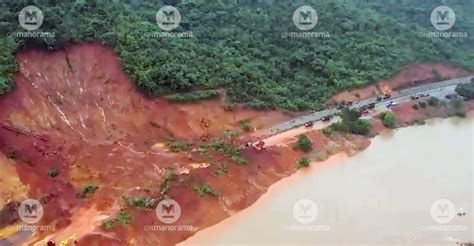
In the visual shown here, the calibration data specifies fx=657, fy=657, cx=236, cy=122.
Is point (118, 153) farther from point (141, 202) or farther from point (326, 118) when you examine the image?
point (326, 118)

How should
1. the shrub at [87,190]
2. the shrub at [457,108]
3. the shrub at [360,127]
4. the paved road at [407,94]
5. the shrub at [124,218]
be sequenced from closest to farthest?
the shrub at [124,218]
the shrub at [87,190]
the shrub at [360,127]
the paved road at [407,94]
the shrub at [457,108]

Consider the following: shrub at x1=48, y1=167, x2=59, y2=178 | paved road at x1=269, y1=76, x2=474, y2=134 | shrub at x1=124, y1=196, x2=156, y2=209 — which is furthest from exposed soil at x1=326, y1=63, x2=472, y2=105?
shrub at x1=48, y1=167, x2=59, y2=178

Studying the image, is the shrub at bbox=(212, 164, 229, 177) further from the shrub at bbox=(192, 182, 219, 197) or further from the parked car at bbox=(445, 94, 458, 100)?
the parked car at bbox=(445, 94, 458, 100)

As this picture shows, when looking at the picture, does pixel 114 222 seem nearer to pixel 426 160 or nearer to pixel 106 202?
pixel 106 202

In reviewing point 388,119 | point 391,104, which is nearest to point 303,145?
point 388,119

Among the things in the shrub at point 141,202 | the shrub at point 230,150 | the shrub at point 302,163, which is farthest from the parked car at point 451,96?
the shrub at point 141,202

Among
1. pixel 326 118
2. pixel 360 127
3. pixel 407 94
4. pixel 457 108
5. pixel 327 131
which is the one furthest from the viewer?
pixel 407 94

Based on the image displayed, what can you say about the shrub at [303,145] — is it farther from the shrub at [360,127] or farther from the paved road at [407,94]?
the shrub at [360,127]

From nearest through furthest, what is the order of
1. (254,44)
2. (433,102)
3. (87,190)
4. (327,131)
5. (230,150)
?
(87,190)
(230,150)
(327,131)
(433,102)
(254,44)
